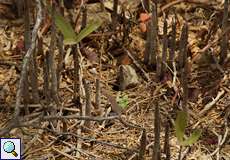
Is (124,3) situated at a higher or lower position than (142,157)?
higher

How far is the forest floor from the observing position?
4.93 feet

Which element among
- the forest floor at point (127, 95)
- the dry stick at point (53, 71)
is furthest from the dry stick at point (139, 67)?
the dry stick at point (53, 71)

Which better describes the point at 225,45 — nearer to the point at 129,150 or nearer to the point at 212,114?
the point at 212,114

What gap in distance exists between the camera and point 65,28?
4.56 ft

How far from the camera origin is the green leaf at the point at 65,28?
1377 mm

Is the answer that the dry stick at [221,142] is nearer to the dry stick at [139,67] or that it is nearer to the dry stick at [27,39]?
the dry stick at [139,67]

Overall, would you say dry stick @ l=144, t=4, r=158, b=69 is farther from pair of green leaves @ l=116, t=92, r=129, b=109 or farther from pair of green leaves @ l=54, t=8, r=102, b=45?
pair of green leaves @ l=54, t=8, r=102, b=45

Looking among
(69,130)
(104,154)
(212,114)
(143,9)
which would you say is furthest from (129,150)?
(143,9)

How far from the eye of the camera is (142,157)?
1390 millimetres

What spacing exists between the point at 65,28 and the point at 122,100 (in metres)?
0.40

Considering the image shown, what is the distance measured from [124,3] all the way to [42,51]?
46 cm

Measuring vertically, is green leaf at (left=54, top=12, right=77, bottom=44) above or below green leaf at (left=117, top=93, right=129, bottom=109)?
above

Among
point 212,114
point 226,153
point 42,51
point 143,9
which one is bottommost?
point 226,153

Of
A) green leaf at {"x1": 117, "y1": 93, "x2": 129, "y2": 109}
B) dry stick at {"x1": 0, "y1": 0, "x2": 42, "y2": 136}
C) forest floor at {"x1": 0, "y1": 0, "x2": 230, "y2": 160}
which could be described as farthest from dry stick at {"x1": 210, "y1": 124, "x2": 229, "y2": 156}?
dry stick at {"x1": 0, "y1": 0, "x2": 42, "y2": 136}
